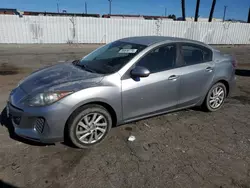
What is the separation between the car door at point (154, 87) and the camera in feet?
10.4

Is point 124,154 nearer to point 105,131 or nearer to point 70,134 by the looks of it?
point 105,131

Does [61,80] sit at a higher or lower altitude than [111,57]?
lower

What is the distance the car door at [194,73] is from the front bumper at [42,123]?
7.07 ft

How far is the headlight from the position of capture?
2.70 m

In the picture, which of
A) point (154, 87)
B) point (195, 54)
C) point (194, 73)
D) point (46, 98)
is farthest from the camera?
point (195, 54)

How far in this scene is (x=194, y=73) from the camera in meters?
3.78

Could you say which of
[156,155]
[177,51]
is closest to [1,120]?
[156,155]

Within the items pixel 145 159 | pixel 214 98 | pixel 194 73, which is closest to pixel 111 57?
pixel 194 73

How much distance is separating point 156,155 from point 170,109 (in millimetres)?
1070

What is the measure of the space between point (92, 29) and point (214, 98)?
1469 cm

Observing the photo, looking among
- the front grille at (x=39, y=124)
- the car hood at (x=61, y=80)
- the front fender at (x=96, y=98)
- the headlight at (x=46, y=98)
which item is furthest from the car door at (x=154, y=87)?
the front grille at (x=39, y=124)

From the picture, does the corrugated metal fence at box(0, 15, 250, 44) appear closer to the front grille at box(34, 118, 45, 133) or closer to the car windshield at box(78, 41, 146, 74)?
the car windshield at box(78, 41, 146, 74)

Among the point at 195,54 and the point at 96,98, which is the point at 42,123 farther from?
the point at 195,54

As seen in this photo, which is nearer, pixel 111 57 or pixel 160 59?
pixel 160 59
